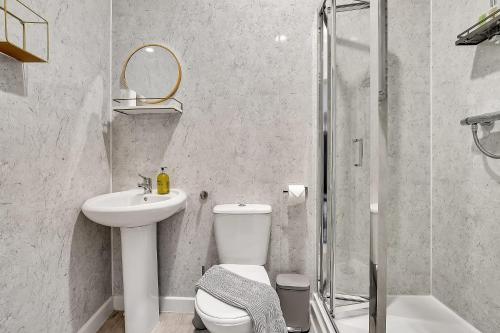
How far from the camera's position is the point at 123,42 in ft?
6.09

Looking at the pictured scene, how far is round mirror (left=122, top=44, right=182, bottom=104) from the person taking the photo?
1815mm

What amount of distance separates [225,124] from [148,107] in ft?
1.62

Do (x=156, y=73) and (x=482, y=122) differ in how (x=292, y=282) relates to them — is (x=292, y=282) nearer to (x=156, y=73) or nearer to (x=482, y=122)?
(x=482, y=122)

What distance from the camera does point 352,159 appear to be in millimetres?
1332

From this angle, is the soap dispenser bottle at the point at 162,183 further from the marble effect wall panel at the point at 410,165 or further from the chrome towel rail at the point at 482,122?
the chrome towel rail at the point at 482,122

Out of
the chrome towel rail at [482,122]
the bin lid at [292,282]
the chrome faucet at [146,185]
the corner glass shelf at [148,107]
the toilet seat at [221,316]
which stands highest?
the corner glass shelf at [148,107]

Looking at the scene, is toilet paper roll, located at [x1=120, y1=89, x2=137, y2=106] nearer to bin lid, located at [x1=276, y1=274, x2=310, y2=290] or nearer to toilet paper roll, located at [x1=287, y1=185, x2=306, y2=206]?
toilet paper roll, located at [x1=287, y1=185, x2=306, y2=206]

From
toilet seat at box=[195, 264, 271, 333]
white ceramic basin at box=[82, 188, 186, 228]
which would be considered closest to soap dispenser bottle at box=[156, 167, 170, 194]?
white ceramic basin at box=[82, 188, 186, 228]

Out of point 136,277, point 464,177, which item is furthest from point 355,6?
point 136,277

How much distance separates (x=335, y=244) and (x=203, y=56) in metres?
1.45

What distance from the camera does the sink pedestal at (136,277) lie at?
1.52 meters

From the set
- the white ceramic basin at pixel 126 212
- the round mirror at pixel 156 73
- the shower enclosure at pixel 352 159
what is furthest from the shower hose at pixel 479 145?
the round mirror at pixel 156 73

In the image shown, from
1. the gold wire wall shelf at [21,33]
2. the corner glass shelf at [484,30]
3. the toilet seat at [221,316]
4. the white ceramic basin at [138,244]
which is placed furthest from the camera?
the white ceramic basin at [138,244]

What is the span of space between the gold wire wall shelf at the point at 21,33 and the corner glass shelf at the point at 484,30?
6.34 ft
